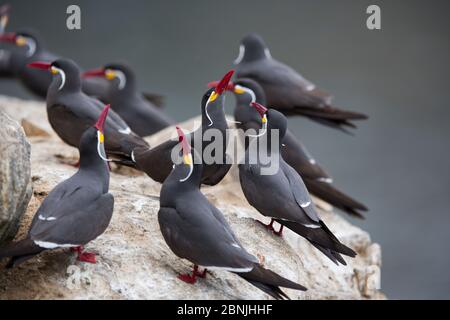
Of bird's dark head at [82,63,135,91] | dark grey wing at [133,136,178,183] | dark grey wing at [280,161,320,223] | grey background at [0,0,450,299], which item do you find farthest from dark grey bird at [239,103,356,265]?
grey background at [0,0,450,299]

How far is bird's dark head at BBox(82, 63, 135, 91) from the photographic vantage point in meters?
11.0

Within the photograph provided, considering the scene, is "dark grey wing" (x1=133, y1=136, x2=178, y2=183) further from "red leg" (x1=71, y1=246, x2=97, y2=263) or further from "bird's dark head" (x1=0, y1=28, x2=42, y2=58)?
"bird's dark head" (x1=0, y1=28, x2=42, y2=58)

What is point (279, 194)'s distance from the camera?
24.1 ft

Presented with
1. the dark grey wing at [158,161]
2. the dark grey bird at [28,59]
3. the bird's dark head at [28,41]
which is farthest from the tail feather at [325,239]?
the bird's dark head at [28,41]

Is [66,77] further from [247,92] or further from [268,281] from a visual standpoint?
[268,281]

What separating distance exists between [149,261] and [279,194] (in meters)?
1.28

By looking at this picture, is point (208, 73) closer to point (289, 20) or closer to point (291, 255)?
point (289, 20)

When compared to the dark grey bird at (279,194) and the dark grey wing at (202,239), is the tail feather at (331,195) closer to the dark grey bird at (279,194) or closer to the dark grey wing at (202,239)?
the dark grey bird at (279,194)

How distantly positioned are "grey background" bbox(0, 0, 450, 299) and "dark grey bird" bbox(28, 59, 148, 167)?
18.9 ft

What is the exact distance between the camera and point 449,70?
17766mm

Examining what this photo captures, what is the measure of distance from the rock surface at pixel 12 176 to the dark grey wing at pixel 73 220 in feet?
0.64

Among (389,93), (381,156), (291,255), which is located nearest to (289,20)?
(389,93)

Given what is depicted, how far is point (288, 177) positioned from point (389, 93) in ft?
32.7

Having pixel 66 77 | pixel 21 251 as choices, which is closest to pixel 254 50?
pixel 66 77
